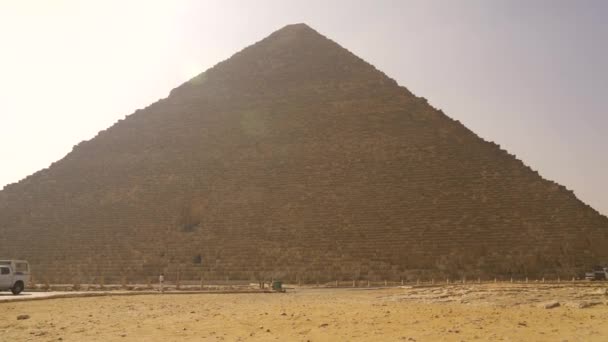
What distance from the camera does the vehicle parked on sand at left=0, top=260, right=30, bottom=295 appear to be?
16750mm

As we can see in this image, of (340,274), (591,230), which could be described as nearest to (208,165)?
(340,274)

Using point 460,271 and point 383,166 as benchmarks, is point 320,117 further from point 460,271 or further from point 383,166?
point 460,271

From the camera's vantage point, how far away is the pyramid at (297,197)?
73.8 feet

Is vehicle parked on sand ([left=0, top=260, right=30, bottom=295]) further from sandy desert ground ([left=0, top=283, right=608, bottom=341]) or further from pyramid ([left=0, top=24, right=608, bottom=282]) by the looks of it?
pyramid ([left=0, top=24, right=608, bottom=282])

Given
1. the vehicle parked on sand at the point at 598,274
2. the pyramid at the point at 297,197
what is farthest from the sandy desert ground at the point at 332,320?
the pyramid at the point at 297,197

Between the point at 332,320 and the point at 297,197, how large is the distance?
16.5 metres

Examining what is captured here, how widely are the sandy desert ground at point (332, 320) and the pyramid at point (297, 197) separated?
947cm

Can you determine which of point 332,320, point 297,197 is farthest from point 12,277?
point 297,197

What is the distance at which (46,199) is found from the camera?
29.0 metres

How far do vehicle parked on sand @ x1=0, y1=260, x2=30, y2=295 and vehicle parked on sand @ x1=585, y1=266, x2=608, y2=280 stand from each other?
Answer: 48.3ft

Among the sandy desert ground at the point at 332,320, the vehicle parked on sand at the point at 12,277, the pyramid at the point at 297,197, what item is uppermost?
the pyramid at the point at 297,197

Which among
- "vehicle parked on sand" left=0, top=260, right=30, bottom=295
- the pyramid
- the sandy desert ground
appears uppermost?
the pyramid

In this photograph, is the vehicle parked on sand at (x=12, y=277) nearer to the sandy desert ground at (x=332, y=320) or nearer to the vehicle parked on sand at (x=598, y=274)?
the sandy desert ground at (x=332, y=320)

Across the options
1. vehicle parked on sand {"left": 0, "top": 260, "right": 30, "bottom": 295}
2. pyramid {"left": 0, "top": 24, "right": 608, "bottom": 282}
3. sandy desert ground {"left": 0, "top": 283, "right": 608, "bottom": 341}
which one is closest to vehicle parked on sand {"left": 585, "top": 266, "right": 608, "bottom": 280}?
pyramid {"left": 0, "top": 24, "right": 608, "bottom": 282}
